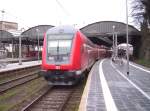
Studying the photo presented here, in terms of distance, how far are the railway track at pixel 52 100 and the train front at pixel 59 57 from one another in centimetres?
58

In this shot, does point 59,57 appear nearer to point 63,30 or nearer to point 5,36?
point 63,30

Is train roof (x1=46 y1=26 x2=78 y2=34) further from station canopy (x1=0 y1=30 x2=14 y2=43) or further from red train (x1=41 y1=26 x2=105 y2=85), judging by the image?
station canopy (x1=0 y1=30 x2=14 y2=43)

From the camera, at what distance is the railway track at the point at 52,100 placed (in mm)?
11703

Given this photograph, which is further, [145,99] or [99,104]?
[145,99]

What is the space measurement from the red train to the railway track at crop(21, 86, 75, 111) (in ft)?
1.90

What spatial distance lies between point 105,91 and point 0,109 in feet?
14.6

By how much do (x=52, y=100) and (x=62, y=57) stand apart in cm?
350

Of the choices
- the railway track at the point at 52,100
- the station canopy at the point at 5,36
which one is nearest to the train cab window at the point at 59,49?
the railway track at the point at 52,100

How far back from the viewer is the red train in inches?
639

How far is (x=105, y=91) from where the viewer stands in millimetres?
13516

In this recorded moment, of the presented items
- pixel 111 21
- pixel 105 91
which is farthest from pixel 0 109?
pixel 111 21

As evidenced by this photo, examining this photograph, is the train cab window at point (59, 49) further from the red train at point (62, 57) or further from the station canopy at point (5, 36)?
the station canopy at point (5, 36)

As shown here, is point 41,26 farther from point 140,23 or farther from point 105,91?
point 105,91

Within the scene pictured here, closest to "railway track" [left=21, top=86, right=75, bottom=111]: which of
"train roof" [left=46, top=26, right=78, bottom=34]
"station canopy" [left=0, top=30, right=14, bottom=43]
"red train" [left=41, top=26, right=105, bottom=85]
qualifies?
"red train" [left=41, top=26, right=105, bottom=85]
